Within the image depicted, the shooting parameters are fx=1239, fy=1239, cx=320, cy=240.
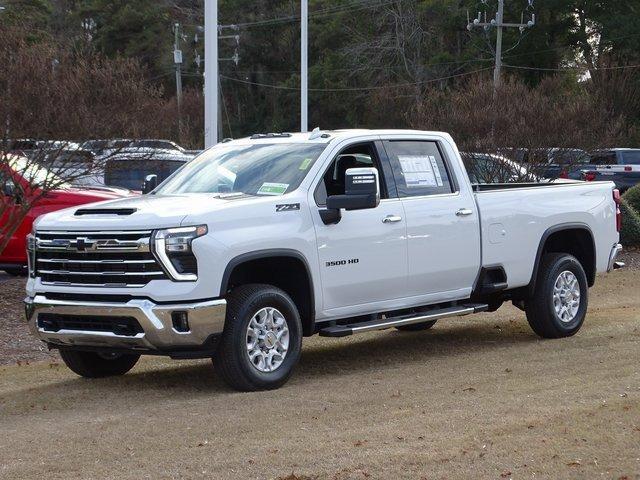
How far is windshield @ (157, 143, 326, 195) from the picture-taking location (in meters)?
9.32

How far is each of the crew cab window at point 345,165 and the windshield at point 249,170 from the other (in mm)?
195

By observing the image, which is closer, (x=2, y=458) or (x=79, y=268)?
(x=2, y=458)

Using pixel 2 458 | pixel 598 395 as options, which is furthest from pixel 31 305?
pixel 598 395

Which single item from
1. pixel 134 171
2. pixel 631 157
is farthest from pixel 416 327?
pixel 631 157

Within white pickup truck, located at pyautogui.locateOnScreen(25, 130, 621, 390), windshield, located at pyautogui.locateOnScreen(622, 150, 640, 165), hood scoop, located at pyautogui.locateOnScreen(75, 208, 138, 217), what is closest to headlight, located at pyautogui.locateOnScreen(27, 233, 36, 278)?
white pickup truck, located at pyautogui.locateOnScreen(25, 130, 621, 390)

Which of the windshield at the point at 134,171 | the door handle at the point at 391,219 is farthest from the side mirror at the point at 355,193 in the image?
the windshield at the point at 134,171

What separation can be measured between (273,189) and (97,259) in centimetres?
146

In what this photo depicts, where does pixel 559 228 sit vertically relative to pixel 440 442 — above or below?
above

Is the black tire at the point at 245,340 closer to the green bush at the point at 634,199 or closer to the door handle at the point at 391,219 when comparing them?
the door handle at the point at 391,219

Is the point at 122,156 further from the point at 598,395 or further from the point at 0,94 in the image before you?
the point at 598,395

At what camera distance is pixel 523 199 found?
35.8 feet

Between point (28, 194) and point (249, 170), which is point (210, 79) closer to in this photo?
point (28, 194)

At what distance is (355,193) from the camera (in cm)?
903

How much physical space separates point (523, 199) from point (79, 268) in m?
4.20
